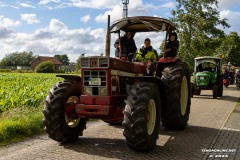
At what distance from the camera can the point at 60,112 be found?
662 centimetres

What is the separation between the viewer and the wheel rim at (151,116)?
6410 millimetres

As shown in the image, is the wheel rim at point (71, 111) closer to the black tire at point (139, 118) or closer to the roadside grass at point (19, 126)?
the roadside grass at point (19, 126)

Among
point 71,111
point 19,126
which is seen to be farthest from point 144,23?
point 19,126

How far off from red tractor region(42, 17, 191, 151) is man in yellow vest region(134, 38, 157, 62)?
46 cm

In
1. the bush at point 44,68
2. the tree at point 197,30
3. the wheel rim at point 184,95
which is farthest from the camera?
the bush at point 44,68

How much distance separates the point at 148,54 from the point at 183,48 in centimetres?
2629

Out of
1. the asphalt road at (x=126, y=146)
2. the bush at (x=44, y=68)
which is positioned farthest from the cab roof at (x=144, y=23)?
the bush at (x=44, y=68)

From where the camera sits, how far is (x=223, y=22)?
3603 cm

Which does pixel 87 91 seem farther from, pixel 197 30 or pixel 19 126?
pixel 197 30

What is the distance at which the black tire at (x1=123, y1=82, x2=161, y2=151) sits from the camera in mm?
5855

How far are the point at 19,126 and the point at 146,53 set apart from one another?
3.61 meters

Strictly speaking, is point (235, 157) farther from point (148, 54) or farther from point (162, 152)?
point (148, 54)

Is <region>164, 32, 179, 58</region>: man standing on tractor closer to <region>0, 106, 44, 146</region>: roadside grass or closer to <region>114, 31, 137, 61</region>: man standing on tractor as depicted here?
<region>114, 31, 137, 61</region>: man standing on tractor

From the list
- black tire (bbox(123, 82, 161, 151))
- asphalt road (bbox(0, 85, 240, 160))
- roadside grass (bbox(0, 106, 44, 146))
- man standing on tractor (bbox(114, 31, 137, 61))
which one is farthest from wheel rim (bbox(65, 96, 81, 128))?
man standing on tractor (bbox(114, 31, 137, 61))
